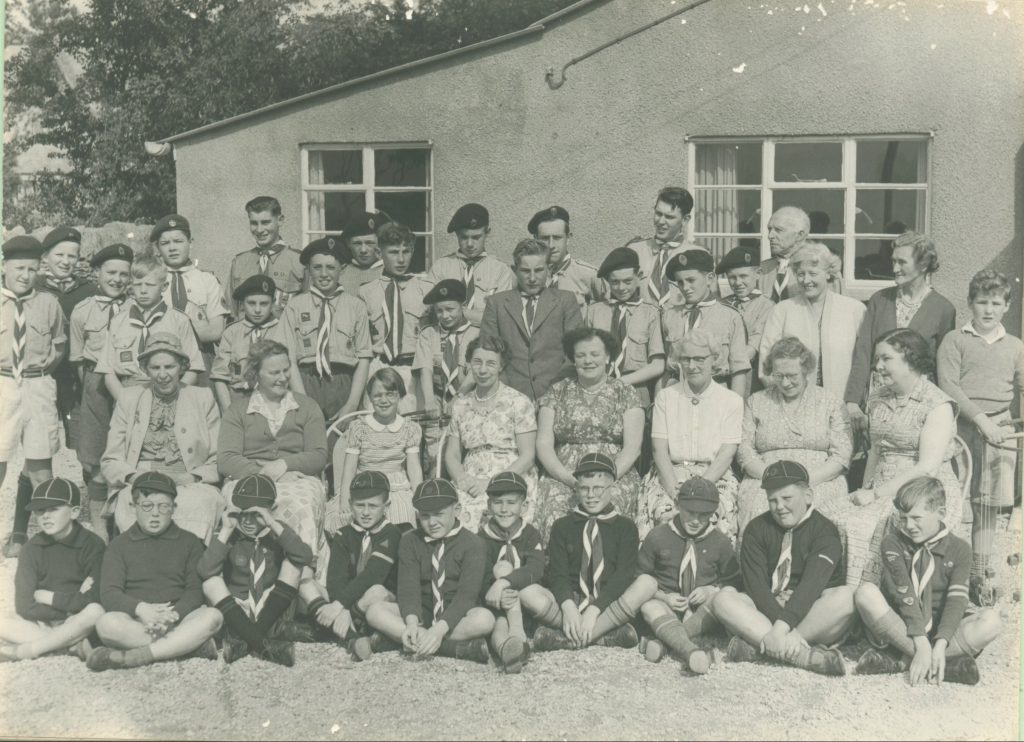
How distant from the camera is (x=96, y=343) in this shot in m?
6.68

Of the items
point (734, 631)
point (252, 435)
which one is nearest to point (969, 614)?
point (734, 631)

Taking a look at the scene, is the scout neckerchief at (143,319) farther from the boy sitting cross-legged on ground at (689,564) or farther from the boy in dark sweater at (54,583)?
the boy sitting cross-legged on ground at (689,564)

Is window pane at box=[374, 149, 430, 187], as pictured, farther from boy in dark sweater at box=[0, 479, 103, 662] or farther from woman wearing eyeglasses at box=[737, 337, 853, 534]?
boy in dark sweater at box=[0, 479, 103, 662]

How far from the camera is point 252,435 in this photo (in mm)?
5820

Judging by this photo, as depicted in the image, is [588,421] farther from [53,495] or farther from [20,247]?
[20,247]

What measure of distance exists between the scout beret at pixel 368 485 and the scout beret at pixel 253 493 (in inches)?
15.2

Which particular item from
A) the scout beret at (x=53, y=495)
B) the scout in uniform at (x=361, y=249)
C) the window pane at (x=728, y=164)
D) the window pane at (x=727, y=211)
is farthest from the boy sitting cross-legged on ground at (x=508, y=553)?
the window pane at (x=728, y=164)

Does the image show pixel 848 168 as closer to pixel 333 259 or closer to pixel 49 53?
pixel 333 259

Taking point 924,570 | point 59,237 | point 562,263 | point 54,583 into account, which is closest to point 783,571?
point 924,570

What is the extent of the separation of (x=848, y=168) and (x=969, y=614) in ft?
15.1

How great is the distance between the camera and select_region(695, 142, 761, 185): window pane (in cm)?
905

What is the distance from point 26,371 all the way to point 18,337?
0.21 m

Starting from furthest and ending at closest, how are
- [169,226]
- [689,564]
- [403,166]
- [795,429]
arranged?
[403,166] < [169,226] < [795,429] < [689,564]

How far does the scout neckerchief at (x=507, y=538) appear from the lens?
5.28m
